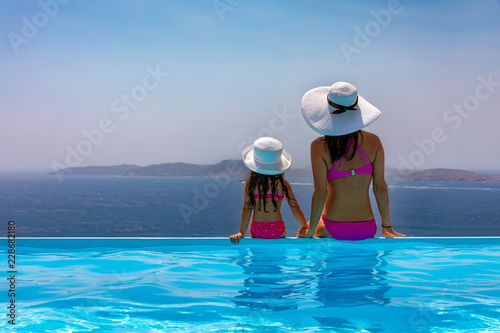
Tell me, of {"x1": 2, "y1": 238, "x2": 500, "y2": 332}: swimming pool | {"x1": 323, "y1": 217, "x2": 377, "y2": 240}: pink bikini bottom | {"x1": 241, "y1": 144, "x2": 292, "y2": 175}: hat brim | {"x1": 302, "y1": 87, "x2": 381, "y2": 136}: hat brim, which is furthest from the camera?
{"x1": 241, "y1": 144, "x2": 292, "y2": 175}: hat brim

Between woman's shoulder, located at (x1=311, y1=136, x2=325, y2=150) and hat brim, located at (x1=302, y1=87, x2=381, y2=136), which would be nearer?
hat brim, located at (x1=302, y1=87, x2=381, y2=136)

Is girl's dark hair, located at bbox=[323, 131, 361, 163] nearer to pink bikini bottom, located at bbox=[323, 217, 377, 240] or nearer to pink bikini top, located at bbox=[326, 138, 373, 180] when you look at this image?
pink bikini top, located at bbox=[326, 138, 373, 180]

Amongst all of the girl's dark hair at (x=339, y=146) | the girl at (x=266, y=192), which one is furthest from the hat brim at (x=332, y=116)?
the girl at (x=266, y=192)

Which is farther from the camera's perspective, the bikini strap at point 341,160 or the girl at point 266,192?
the girl at point 266,192

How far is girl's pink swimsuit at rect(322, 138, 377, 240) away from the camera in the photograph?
627 centimetres

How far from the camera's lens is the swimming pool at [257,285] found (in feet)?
13.5

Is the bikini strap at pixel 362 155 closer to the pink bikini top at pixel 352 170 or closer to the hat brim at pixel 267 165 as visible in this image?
the pink bikini top at pixel 352 170

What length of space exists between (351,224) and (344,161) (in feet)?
2.53

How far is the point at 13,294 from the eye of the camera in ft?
16.1

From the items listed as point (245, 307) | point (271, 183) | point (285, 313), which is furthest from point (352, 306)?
point (271, 183)

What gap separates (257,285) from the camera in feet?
16.9

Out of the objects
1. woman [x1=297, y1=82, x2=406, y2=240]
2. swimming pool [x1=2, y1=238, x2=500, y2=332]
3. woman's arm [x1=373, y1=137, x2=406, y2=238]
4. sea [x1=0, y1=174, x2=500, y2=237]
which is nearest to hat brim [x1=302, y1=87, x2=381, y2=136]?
woman [x1=297, y1=82, x2=406, y2=240]

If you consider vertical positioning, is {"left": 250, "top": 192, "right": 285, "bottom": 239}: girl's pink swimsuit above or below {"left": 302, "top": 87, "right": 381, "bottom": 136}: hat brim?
below

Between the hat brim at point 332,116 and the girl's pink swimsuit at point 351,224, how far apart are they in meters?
0.21
